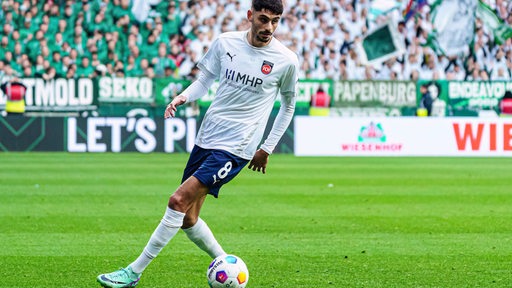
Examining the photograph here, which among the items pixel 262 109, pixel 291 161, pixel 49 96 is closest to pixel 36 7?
pixel 49 96

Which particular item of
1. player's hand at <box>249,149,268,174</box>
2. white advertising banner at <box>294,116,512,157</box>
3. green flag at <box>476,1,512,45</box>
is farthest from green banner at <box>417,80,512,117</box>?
player's hand at <box>249,149,268,174</box>

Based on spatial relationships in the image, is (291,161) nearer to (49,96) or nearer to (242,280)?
(49,96)

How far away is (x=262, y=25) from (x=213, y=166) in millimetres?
1095

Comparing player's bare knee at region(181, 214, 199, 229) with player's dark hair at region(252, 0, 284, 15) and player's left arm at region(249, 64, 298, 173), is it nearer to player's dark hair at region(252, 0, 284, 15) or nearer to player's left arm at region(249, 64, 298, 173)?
player's left arm at region(249, 64, 298, 173)

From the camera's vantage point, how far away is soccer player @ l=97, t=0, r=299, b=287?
305 inches

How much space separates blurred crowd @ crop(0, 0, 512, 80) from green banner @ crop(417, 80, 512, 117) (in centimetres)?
110

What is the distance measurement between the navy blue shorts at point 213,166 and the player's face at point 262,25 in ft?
2.88

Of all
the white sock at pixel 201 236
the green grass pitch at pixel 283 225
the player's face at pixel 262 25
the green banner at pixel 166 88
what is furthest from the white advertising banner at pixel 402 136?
the player's face at pixel 262 25

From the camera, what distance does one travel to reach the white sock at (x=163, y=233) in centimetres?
770

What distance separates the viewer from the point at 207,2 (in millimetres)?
30750

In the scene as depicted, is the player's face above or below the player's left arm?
above

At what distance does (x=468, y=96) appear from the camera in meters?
29.1

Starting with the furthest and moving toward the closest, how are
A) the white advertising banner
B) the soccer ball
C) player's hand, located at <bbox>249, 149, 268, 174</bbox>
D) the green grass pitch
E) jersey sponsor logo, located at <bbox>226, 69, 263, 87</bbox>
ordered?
the white advertising banner < the green grass pitch < player's hand, located at <bbox>249, 149, 268, 174</bbox> < jersey sponsor logo, located at <bbox>226, 69, 263, 87</bbox> < the soccer ball

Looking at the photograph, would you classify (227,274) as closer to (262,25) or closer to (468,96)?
(262,25)
